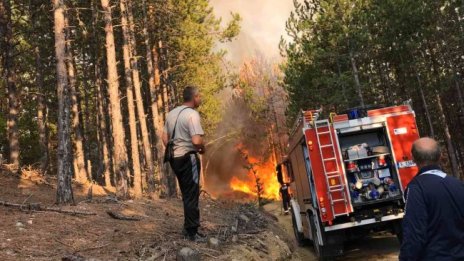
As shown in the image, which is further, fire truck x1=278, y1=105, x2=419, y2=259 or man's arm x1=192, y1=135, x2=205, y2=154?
fire truck x1=278, y1=105, x2=419, y2=259

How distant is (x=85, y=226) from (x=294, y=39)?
23624mm

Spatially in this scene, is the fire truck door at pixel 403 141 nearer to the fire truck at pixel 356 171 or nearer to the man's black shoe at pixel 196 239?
the fire truck at pixel 356 171

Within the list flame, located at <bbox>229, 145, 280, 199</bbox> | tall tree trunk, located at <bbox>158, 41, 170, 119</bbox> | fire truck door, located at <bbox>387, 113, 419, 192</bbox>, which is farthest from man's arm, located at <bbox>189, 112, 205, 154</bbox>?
flame, located at <bbox>229, 145, 280, 199</bbox>

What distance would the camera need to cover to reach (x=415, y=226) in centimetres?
329

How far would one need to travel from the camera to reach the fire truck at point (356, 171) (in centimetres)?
993

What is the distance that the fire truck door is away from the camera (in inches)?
394

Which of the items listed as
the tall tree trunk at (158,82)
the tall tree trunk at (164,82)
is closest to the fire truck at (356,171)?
the tall tree trunk at (158,82)

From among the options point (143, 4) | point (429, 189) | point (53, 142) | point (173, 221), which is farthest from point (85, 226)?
point (53, 142)

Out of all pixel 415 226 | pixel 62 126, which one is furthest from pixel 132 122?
pixel 415 226

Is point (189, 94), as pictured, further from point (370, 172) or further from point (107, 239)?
point (370, 172)

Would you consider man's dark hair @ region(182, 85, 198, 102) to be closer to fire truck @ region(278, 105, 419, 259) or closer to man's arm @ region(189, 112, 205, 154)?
man's arm @ region(189, 112, 205, 154)

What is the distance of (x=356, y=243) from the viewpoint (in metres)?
13.1

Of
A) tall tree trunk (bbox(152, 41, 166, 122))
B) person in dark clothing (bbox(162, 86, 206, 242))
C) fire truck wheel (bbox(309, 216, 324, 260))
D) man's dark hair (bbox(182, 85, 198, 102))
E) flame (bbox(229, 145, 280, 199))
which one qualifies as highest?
tall tree trunk (bbox(152, 41, 166, 122))

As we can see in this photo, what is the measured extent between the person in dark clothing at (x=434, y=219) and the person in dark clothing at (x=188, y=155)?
368 cm
